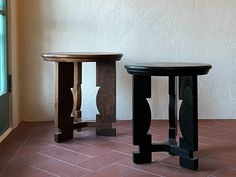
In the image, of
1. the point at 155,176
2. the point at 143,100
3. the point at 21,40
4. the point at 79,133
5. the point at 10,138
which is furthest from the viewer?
the point at 21,40

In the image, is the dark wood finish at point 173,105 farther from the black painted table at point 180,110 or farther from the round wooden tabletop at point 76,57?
the round wooden tabletop at point 76,57

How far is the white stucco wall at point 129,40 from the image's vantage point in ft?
10.8

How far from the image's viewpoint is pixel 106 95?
2.81 m

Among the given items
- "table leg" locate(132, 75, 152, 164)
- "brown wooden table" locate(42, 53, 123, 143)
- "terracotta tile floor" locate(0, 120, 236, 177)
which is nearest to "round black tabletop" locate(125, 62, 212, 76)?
"table leg" locate(132, 75, 152, 164)

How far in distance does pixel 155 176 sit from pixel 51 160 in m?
0.68

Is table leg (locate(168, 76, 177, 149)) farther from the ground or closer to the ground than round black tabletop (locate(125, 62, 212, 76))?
closer to the ground

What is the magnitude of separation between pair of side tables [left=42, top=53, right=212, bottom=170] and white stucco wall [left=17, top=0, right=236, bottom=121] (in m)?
0.51

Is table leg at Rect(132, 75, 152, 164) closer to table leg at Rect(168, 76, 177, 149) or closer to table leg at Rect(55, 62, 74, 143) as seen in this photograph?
table leg at Rect(168, 76, 177, 149)

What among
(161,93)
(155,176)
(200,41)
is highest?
(200,41)

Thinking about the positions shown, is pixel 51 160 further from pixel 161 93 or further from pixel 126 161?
pixel 161 93

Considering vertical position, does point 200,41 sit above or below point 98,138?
above

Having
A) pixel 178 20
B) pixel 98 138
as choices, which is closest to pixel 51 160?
pixel 98 138

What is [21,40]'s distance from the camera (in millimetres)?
3262

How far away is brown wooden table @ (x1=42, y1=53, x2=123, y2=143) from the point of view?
258cm
